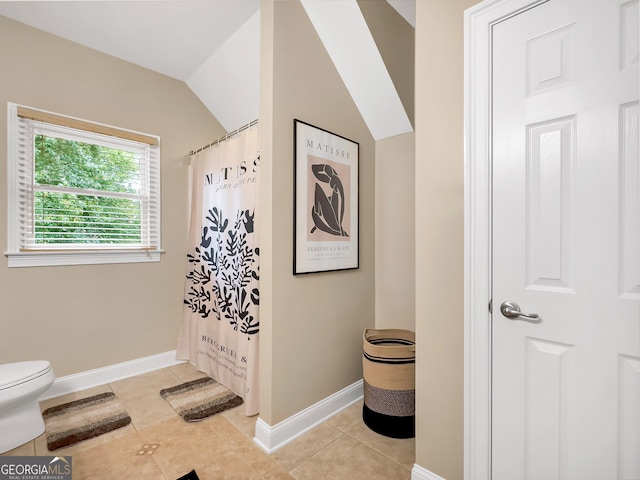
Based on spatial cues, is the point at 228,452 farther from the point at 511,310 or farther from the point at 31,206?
the point at 31,206

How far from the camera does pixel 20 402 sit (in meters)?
1.73

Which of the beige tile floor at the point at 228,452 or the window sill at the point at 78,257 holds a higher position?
the window sill at the point at 78,257

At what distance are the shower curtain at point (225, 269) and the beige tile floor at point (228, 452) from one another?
12.3 inches

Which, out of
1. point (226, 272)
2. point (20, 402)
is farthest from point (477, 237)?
point (20, 402)

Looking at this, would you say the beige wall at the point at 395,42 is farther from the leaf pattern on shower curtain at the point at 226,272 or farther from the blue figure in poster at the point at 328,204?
the leaf pattern on shower curtain at the point at 226,272

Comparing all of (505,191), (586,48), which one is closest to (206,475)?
(505,191)

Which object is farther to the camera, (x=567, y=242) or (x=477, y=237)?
(x=477, y=237)

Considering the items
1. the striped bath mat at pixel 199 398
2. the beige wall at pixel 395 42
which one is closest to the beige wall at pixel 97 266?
the striped bath mat at pixel 199 398

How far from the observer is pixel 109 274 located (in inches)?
101

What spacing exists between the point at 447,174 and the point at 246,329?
5.22 ft

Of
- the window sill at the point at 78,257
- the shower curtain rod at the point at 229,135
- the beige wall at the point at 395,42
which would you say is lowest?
the window sill at the point at 78,257

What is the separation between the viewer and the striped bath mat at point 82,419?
1.82 metres

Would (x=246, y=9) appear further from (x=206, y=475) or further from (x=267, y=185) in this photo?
(x=206, y=475)

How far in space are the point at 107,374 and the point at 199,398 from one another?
896 mm
